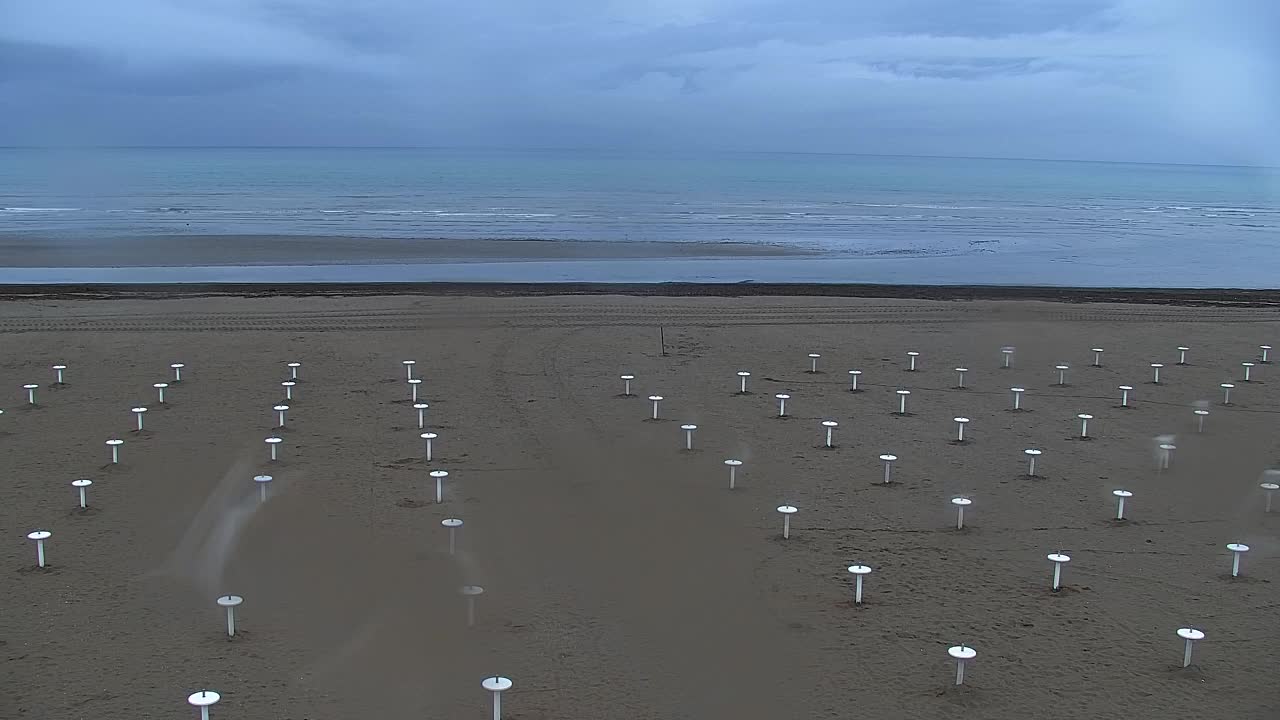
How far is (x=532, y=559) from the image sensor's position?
27.0ft

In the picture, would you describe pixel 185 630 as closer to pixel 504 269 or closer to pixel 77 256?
pixel 504 269

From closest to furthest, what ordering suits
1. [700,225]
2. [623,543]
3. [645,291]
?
1. [623,543]
2. [645,291]
3. [700,225]

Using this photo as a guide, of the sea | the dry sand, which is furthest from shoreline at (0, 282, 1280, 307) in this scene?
the dry sand

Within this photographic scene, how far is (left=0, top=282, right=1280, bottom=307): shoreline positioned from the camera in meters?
22.7

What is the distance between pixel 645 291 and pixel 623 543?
1587cm

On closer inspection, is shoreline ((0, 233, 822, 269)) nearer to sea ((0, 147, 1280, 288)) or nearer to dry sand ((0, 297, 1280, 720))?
sea ((0, 147, 1280, 288))

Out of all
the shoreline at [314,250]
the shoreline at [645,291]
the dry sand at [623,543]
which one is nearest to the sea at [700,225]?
the shoreline at [314,250]

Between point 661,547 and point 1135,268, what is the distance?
97.2 ft

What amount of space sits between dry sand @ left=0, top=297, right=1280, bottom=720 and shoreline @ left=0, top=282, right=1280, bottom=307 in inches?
260

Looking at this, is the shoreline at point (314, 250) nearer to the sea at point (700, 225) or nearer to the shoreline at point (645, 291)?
the sea at point (700, 225)

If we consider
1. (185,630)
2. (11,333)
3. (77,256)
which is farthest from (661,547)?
(77,256)

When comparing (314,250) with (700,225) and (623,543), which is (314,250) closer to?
(700,225)

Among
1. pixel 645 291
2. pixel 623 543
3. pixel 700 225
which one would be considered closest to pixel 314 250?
pixel 645 291

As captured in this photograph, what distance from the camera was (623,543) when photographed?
8633 millimetres
